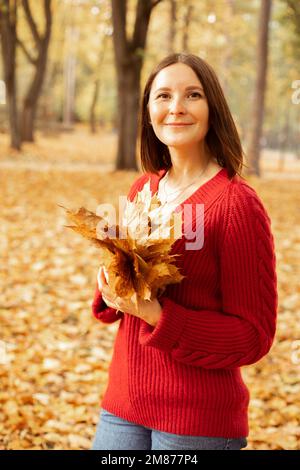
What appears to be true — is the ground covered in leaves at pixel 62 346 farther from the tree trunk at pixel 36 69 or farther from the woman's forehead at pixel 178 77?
the tree trunk at pixel 36 69

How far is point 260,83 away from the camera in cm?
1505

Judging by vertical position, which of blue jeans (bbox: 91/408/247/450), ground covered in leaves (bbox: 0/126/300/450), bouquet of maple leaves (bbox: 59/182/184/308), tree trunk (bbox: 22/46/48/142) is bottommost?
ground covered in leaves (bbox: 0/126/300/450)

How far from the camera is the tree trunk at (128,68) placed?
12832 mm

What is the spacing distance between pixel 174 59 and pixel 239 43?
36.7 metres

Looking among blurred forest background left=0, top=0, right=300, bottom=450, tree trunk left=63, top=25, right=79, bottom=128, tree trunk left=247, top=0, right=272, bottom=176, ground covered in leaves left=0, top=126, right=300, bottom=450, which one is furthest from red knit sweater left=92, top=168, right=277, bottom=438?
tree trunk left=63, top=25, right=79, bottom=128

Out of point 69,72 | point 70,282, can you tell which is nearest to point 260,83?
point 70,282

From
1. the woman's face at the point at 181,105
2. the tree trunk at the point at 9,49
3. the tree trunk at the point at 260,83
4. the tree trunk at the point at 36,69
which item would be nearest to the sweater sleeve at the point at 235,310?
the woman's face at the point at 181,105

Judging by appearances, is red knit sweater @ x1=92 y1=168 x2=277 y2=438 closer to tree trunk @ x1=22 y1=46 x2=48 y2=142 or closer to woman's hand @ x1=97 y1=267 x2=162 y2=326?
woman's hand @ x1=97 y1=267 x2=162 y2=326

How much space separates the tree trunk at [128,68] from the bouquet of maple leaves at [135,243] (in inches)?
454

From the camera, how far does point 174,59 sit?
73.9 inches

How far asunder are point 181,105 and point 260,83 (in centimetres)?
1397

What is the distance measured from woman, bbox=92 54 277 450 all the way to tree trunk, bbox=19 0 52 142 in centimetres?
1681

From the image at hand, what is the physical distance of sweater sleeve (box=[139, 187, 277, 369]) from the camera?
1.72 meters

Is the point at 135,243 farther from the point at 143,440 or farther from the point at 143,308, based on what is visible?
the point at 143,440
